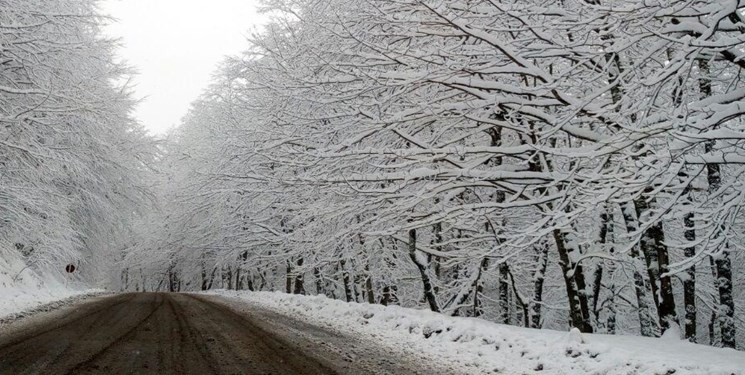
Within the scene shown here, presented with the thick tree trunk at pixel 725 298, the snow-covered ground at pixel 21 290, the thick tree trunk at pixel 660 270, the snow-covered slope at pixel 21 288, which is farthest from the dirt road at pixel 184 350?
the thick tree trunk at pixel 725 298

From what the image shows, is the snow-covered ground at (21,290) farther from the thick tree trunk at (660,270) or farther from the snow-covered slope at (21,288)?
the thick tree trunk at (660,270)

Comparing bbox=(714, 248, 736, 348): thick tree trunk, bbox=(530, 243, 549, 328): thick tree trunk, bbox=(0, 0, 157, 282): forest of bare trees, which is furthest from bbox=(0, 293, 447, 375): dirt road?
bbox=(530, 243, 549, 328): thick tree trunk

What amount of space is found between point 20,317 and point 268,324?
5.40 meters

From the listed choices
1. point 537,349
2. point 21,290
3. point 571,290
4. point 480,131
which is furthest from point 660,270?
point 21,290

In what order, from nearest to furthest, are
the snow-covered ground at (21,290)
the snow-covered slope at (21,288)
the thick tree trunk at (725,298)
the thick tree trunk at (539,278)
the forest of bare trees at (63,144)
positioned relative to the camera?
1. the thick tree trunk at (725,298)
2. the forest of bare trees at (63,144)
3. the snow-covered ground at (21,290)
4. the snow-covered slope at (21,288)
5. the thick tree trunk at (539,278)

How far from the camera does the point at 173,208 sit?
131 feet

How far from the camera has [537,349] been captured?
7.02 metres

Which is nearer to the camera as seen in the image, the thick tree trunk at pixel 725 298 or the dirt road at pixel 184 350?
the dirt road at pixel 184 350

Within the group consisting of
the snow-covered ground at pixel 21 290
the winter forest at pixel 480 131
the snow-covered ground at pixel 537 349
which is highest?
the winter forest at pixel 480 131

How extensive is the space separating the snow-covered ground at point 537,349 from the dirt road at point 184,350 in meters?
0.82

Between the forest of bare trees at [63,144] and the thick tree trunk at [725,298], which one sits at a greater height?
the forest of bare trees at [63,144]

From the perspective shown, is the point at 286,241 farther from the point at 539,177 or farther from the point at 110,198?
the point at 110,198

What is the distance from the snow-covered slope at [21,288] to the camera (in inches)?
520

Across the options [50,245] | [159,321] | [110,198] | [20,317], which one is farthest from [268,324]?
[110,198]
